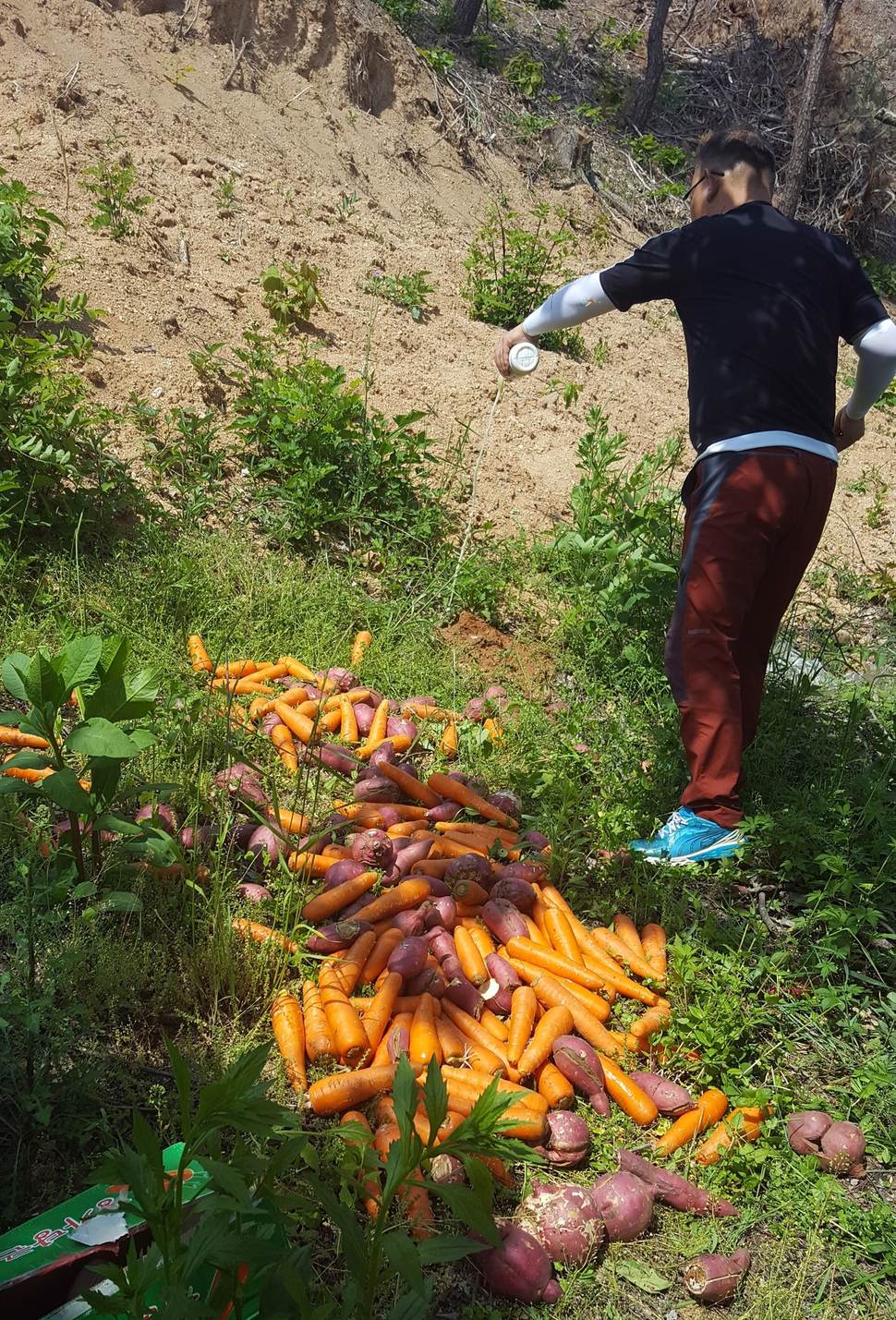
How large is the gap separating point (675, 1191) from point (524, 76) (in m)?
11.6

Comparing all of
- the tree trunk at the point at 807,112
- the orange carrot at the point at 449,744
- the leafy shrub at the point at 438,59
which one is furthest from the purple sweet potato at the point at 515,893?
the tree trunk at the point at 807,112

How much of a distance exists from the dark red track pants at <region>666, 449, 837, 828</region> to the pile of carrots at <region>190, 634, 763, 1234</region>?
595 millimetres

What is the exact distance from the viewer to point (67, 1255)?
160 cm

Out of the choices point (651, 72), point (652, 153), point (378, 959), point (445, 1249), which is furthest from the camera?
point (651, 72)

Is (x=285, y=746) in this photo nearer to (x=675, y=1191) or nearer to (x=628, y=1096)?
(x=628, y=1096)

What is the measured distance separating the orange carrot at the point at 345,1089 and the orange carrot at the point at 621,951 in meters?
0.82

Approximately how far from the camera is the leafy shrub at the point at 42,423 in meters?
3.92

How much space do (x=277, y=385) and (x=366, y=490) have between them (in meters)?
0.70

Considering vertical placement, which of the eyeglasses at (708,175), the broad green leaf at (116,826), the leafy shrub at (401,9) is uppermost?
the leafy shrub at (401,9)

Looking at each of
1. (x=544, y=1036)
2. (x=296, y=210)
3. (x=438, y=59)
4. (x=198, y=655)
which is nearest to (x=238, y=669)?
(x=198, y=655)

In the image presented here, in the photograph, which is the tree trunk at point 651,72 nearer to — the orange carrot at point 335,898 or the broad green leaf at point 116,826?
the orange carrot at point 335,898

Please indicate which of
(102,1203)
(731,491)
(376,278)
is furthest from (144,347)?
(102,1203)

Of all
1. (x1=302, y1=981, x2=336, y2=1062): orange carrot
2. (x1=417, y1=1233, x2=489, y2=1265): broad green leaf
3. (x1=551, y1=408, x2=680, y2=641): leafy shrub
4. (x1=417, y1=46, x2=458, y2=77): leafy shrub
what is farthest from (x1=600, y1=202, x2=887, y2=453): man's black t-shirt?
(x1=417, y1=46, x2=458, y2=77): leafy shrub

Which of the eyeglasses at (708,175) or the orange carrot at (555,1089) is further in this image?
the eyeglasses at (708,175)
